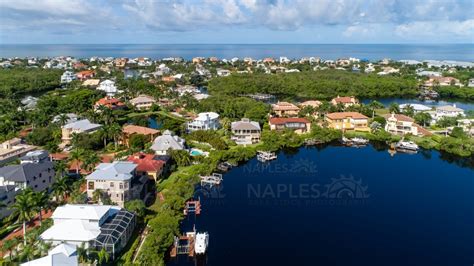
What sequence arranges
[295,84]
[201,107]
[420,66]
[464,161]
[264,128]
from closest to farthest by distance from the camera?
[464,161] → [264,128] → [201,107] → [295,84] → [420,66]

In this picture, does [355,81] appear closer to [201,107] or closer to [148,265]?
[201,107]

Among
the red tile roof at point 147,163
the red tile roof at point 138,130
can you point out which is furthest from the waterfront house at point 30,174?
the red tile roof at point 138,130

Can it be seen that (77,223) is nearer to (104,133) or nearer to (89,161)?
(89,161)

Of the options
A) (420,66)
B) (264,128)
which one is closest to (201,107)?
(264,128)

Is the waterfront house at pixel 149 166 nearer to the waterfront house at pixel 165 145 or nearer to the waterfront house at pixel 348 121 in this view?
the waterfront house at pixel 165 145

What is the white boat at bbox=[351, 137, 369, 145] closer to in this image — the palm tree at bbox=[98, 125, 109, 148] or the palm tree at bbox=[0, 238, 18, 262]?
the palm tree at bbox=[98, 125, 109, 148]

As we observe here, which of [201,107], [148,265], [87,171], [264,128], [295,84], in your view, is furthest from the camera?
[295,84]

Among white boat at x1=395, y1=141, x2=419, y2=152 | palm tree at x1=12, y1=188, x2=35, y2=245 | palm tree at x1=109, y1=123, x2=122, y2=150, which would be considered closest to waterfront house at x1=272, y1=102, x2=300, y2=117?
white boat at x1=395, y1=141, x2=419, y2=152

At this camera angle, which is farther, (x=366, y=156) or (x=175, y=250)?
(x=366, y=156)
